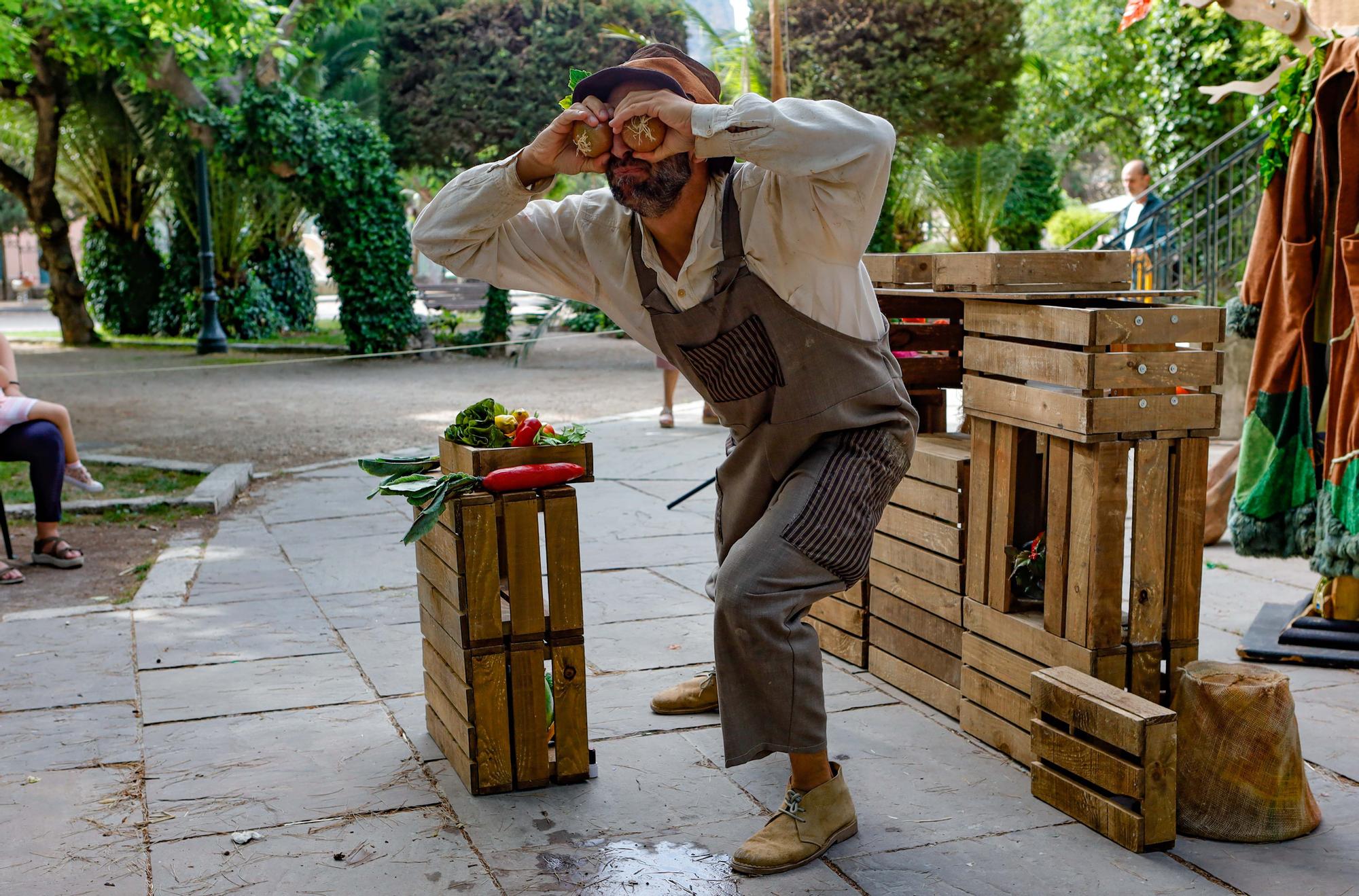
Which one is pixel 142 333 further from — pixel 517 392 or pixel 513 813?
pixel 513 813

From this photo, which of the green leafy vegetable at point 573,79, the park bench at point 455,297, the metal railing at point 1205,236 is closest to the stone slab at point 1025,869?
the green leafy vegetable at point 573,79

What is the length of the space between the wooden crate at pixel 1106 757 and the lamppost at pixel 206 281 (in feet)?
53.8

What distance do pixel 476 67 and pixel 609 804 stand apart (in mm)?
17712

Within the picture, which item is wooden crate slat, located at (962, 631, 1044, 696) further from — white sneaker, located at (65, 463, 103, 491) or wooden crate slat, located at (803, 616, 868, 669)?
white sneaker, located at (65, 463, 103, 491)

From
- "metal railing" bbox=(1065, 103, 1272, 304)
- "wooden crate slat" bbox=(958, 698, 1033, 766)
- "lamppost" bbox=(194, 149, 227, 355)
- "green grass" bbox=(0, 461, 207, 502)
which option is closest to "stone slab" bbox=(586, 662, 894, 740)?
"wooden crate slat" bbox=(958, 698, 1033, 766)

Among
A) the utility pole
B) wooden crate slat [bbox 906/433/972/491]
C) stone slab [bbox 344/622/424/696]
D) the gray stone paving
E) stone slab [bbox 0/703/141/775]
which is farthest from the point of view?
the utility pole

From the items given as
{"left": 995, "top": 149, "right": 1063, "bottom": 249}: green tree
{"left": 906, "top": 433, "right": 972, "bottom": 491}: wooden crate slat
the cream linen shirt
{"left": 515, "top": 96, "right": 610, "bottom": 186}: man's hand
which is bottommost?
{"left": 906, "top": 433, "right": 972, "bottom": 491}: wooden crate slat

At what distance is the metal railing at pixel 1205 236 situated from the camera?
997 centimetres

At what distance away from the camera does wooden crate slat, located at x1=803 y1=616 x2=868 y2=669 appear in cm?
443

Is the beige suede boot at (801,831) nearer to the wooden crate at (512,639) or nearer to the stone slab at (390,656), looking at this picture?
the wooden crate at (512,639)

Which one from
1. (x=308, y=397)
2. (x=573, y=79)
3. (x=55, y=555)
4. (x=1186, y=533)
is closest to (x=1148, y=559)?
(x=1186, y=533)

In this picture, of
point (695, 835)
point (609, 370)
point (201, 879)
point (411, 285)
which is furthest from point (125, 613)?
point (411, 285)

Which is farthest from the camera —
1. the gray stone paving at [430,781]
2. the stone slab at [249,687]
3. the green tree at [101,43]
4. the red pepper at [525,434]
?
the green tree at [101,43]

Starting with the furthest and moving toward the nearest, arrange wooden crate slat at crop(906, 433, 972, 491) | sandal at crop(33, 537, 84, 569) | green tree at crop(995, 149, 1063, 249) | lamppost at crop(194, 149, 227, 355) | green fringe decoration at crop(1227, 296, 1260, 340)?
green tree at crop(995, 149, 1063, 249) < lamppost at crop(194, 149, 227, 355) < sandal at crop(33, 537, 84, 569) < green fringe decoration at crop(1227, 296, 1260, 340) < wooden crate slat at crop(906, 433, 972, 491)
